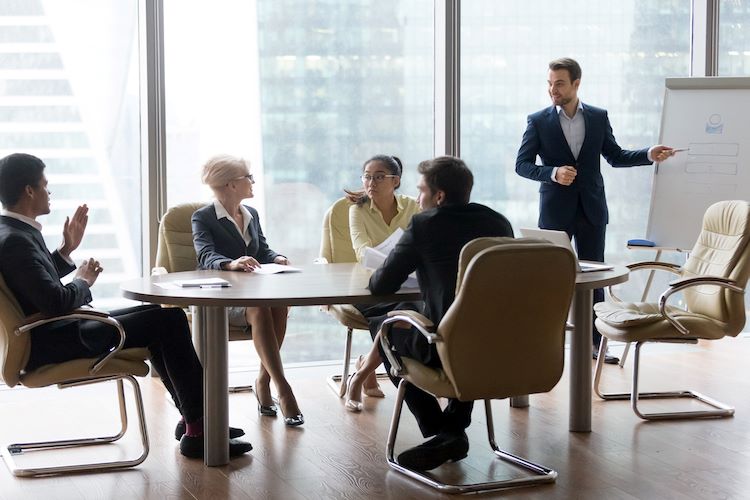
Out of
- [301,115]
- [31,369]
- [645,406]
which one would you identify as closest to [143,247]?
[301,115]

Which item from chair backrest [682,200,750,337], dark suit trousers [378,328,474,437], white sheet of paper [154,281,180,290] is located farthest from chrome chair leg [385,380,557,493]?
chair backrest [682,200,750,337]

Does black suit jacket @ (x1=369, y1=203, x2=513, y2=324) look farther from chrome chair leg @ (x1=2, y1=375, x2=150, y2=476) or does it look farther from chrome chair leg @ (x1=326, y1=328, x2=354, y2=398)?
chrome chair leg @ (x1=326, y1=328, x2=354, y2=398)

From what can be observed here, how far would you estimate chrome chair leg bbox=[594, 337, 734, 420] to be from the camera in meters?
4.76

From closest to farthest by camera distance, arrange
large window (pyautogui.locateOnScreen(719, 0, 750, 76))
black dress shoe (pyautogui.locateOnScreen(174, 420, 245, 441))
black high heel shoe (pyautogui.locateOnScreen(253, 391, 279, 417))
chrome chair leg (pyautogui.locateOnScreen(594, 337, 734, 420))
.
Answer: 1. black dress shoe (pyautogui.locateOnScreen(174, 420, 245, 441))
2. chrome chair leg (pyautogui.locateOnScreen(594, 337, 734, 420))
3. black high heel shoe (pyautogui.locateOnScreen(253, 391, 279, 417))
4. large window (pyautogui.locateOnScreen(719, 0, 750, 76))

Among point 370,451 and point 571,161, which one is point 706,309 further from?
point 370,451

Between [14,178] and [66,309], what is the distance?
1.87 ft

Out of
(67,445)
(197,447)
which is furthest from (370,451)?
(67,445)

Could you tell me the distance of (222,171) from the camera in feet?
15.8

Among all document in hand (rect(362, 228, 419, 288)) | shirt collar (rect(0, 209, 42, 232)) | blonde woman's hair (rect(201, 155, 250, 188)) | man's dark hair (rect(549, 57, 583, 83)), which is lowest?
document in hand (rect(362, 228, 419, 288))

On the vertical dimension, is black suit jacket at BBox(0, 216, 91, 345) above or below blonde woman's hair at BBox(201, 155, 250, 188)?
below

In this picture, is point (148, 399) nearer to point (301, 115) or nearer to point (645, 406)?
point (301, 115)

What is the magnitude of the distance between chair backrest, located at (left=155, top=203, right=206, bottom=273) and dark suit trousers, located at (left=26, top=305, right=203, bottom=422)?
0.92m

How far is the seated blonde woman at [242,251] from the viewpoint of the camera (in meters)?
4.65

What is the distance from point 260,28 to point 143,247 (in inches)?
56.9
